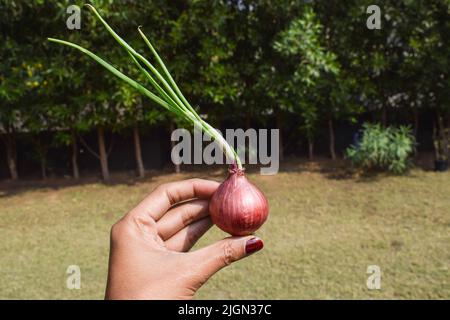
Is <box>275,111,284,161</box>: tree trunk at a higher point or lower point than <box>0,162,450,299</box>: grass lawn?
higher

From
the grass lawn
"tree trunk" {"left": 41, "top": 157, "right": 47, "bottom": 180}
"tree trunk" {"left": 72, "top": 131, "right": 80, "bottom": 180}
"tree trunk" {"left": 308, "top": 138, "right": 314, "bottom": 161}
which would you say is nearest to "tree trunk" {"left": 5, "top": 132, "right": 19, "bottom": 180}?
the grass lawn

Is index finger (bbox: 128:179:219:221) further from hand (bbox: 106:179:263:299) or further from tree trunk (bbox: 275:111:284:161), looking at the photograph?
tree trunk (bbox: 275:111:284:161)

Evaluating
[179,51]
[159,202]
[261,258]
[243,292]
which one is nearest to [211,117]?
[179,51]

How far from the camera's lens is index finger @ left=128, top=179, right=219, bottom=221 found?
1932mm

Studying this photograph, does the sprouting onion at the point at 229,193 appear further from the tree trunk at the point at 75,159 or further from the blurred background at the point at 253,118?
the tree trunk at the point at 75,159

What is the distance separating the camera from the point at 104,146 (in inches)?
301

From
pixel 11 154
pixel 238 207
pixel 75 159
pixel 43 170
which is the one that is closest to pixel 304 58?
Answer: pixel 75 159

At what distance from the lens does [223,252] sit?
1754 millimetres

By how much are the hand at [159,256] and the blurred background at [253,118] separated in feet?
8.04

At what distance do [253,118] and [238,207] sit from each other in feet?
20.6

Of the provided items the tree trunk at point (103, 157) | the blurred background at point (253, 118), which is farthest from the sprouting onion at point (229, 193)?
the tree trunk at point (103, 157)

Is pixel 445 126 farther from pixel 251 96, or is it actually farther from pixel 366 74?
pixel 251 96

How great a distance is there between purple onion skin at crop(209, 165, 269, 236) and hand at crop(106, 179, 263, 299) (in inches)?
2.4

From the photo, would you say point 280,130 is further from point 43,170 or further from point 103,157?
point 43,170
